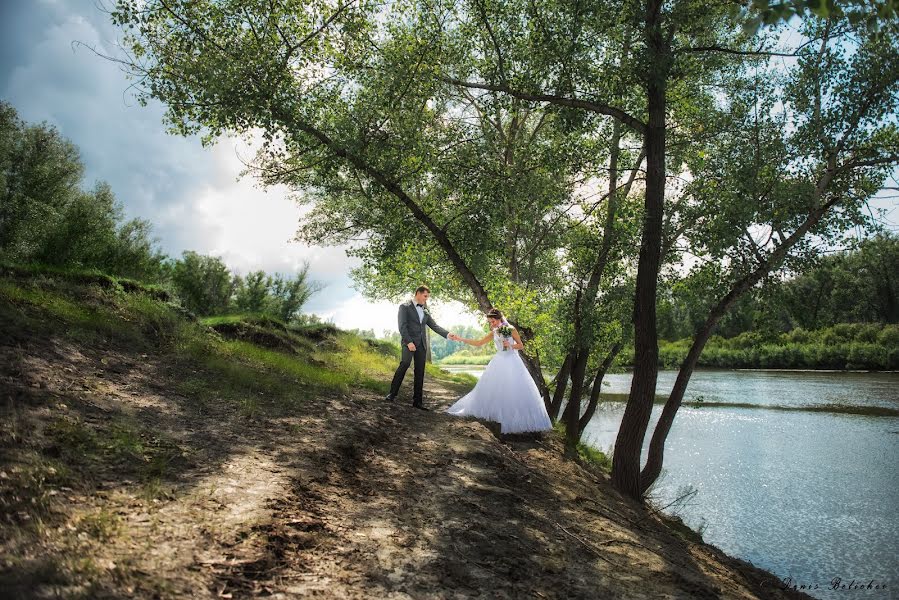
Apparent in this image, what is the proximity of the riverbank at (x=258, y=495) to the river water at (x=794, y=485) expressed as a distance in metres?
2.10

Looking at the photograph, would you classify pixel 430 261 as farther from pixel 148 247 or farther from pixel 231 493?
pixel 148 247

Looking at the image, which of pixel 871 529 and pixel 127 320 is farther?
pixel 871 529

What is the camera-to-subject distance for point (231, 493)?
183 inches

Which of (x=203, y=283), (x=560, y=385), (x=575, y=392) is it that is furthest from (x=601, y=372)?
(x=203, y=283)

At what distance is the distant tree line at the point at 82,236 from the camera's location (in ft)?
79.8

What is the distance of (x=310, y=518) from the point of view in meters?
4.60

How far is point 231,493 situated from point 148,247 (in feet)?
122

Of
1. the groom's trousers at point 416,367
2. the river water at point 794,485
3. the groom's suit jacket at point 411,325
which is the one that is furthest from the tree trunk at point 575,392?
the groom's trousers at point 416,367

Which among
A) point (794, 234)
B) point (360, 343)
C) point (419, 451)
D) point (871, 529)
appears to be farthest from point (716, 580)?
point (360, 343)

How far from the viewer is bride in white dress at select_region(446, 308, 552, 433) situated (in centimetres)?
1117

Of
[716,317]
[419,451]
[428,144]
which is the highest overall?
[428,144]

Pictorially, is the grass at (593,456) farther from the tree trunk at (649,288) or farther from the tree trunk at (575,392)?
the tree trunk at (649,288)

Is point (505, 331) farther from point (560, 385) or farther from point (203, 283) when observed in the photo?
point (203, 283)

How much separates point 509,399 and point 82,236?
30.6m
